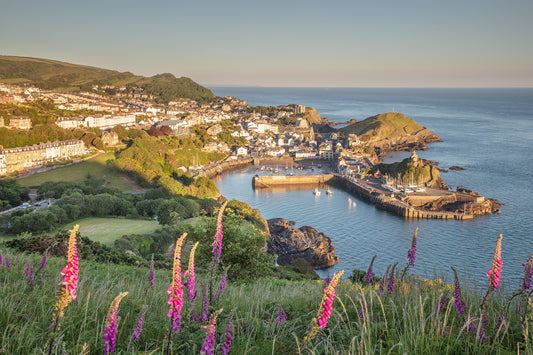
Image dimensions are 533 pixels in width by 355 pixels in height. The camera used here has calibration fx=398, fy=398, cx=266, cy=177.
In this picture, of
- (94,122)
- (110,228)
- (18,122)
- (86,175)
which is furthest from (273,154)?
(110,228)

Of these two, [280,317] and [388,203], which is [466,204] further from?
[280,317]

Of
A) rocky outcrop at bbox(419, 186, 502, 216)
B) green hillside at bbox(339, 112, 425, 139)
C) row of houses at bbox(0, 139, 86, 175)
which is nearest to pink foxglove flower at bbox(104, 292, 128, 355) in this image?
rocky outcrop at bbox(419, 186, 502, 216)

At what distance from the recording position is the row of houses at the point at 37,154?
→ 87.9ft

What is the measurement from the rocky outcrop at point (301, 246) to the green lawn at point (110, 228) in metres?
6.23

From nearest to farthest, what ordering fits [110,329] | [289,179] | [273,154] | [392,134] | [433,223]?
[110,329] < [433,223] < [289,179] < [273,154] < [392,134]

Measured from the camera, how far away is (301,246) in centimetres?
1927

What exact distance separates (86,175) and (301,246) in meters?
16.8

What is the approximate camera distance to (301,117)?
7950 centimetres

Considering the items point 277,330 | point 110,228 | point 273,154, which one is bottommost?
point 273,154

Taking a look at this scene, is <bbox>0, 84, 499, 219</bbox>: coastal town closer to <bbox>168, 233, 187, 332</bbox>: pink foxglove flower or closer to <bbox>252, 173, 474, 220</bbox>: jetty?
<bbox>252, 173, 474, 220</bbox>: jetty

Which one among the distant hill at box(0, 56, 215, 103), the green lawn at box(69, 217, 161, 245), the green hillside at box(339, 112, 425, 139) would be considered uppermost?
the distant hill at box(0, 56, 215, 103)

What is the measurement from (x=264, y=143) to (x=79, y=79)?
7472cm

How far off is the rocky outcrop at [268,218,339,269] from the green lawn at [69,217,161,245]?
6.23 meters

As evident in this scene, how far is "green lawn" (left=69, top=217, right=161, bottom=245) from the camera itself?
42.2ft
